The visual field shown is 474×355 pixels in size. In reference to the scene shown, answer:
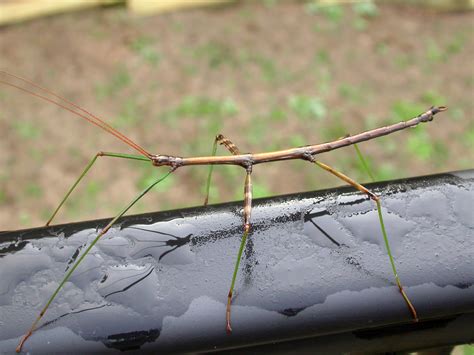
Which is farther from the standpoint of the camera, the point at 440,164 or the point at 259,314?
the point at 440,164

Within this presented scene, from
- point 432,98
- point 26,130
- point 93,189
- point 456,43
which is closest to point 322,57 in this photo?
point 432,98

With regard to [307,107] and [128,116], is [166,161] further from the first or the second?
[307,107]

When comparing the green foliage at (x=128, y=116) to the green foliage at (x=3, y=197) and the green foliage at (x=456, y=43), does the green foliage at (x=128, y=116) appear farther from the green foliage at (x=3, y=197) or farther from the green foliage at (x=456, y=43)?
the green foliage at (x=456, y=43)

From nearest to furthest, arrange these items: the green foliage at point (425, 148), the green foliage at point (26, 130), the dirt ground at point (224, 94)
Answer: the dirt ground at point (224, 94) → the green foliage at point (425, 148) → the green foliage at point (26, 130)

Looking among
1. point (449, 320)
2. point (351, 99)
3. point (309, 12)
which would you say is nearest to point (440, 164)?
point (351, 99)

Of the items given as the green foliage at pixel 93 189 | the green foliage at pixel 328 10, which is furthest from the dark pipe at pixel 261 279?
the green foliage at pixel 328 10

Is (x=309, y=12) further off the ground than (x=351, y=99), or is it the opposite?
(x=309, y=12)

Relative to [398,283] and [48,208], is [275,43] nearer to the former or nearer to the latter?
[48,208]
